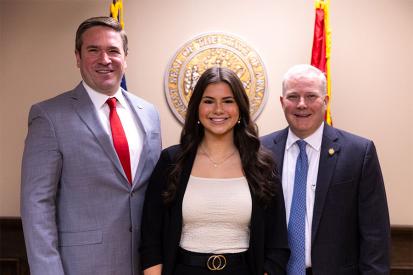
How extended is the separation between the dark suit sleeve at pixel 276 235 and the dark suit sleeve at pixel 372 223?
1.15ft

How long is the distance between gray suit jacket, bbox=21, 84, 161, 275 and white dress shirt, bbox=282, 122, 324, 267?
654 millimetres

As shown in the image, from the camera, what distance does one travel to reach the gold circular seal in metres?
3.52

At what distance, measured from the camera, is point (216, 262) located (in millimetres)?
1905

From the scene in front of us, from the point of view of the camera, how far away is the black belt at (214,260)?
1902 mm

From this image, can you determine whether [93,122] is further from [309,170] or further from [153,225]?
[309,170]

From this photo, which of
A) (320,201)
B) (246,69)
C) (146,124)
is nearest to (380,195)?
(320,201)

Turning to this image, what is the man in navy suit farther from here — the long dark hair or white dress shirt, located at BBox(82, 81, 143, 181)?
white dress shirt, located at BBox(82, 81, 143, 181)

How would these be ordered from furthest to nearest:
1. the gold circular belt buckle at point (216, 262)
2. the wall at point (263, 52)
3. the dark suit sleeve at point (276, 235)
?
the wall at point (263, 52), the dark suit sleeve at point (276, 235), the gold circular belt buckle at point (216, 262)

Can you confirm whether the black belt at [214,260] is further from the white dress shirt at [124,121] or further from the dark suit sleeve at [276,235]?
the white dress shirt at [124,121]

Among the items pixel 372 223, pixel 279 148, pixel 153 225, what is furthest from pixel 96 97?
pixel 372 223

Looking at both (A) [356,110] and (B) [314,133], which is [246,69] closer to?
(A) [356,110]

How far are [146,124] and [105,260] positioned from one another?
2.13 ft

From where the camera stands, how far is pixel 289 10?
11.6 ft

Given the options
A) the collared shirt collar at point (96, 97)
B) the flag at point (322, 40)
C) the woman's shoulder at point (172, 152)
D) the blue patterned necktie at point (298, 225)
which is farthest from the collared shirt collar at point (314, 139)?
the flag at point (322, 40)
